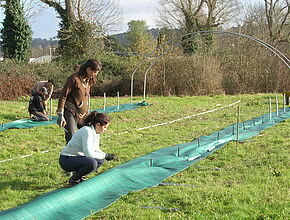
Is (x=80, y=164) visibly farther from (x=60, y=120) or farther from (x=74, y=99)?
(x=74, y=99)

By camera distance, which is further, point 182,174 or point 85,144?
point 182,174

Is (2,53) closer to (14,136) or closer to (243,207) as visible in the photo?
(14,136)

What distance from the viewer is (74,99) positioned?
6.05 metres

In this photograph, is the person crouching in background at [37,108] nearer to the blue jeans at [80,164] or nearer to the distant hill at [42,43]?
the blue jeans at [80,164]

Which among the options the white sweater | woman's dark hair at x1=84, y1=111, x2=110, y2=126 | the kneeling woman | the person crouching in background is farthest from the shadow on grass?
the person crouching in background

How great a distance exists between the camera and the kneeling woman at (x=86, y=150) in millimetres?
4957

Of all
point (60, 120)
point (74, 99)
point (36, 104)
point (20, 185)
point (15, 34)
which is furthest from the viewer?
point (15, 34)

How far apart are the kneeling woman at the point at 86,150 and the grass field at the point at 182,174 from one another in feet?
1.80

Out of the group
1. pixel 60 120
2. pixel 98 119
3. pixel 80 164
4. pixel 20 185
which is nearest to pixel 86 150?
pixel 80 164

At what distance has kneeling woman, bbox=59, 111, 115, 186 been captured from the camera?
4957mm

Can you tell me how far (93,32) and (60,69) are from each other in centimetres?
470

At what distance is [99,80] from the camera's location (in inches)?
933

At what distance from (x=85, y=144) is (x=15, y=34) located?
787 inches

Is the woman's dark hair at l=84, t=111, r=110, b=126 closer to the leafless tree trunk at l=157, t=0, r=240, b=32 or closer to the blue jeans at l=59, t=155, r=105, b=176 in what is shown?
the blue jeans at l=59, t=155, r=105, b=176
